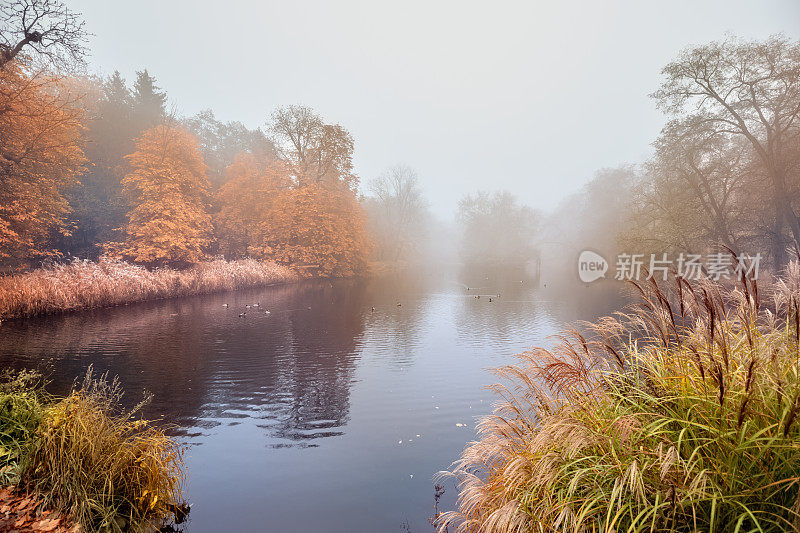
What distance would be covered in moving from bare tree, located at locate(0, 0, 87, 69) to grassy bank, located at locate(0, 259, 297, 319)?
8.61 meters

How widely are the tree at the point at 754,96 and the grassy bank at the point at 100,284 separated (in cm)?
3073

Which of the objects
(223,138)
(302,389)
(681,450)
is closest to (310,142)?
(223,138)

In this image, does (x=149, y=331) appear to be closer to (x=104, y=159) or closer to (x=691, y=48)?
(x=104, y=159)

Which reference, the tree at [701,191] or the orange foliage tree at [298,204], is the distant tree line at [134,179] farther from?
the tree at [701,191]

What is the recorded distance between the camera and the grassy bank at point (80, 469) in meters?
3.66

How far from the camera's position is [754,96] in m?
18.9

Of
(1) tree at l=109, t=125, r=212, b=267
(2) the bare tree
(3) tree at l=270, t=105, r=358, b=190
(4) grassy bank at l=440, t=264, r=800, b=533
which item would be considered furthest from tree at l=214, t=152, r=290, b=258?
(4) grassy bank at l=440, t=264, r=800, b=533

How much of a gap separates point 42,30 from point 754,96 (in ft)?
106

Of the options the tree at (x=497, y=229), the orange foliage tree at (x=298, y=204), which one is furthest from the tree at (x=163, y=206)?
the tree at (x=497, y=229)

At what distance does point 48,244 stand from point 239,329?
764 inches

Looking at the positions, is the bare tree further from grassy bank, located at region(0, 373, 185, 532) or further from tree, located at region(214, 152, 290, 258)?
tree, located at region(214, 152, 290, 258)

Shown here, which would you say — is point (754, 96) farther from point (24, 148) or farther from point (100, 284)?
point (24, 148)

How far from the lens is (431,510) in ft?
15.9

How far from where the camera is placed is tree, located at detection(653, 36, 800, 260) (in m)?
18.2
